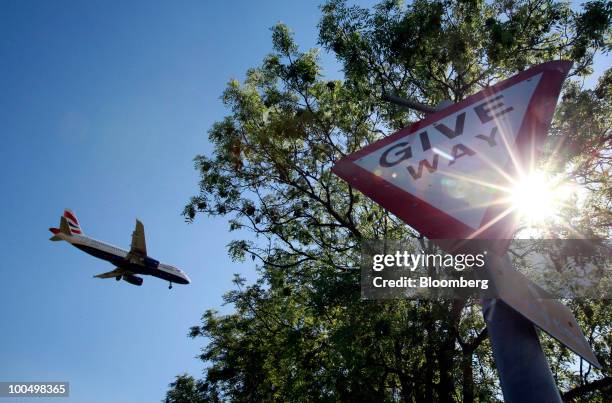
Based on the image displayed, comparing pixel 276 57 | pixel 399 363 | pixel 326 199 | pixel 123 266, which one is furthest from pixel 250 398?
pixel 123 266

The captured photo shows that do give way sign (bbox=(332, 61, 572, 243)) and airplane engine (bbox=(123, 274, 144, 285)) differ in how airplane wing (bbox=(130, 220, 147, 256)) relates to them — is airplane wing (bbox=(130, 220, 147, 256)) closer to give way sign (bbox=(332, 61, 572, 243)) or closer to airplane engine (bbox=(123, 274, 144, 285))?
airplane engine (bbox=(123, 274, 144, 285))

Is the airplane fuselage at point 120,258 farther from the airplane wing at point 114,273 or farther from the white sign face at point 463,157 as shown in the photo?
the white sign face at point 463,157

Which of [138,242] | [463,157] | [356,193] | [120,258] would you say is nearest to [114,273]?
[120,258]

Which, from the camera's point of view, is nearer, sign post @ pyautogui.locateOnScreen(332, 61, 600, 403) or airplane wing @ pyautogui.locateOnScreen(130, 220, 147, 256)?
sign post @ pyautogui.locateOnScreen(332, 61, 600, 403)

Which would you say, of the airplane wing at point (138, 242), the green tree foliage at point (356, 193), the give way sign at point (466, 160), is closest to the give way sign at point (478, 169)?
the give way sign at point (466, 160)

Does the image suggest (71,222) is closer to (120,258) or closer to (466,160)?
→ (120,258)

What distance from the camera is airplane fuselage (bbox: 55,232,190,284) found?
34.8 meters

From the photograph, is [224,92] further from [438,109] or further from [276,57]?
[438,109]

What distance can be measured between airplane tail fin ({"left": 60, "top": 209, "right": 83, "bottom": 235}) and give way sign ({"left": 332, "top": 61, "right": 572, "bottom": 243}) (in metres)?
44.6

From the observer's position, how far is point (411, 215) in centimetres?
183

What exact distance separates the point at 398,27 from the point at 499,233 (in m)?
9.75

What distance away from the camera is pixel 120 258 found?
35.7m

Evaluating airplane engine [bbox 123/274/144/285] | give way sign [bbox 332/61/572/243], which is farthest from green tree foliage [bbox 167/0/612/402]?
airplane engine [bbox 123/274/144/285]

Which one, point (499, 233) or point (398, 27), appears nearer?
point (499, 233)
